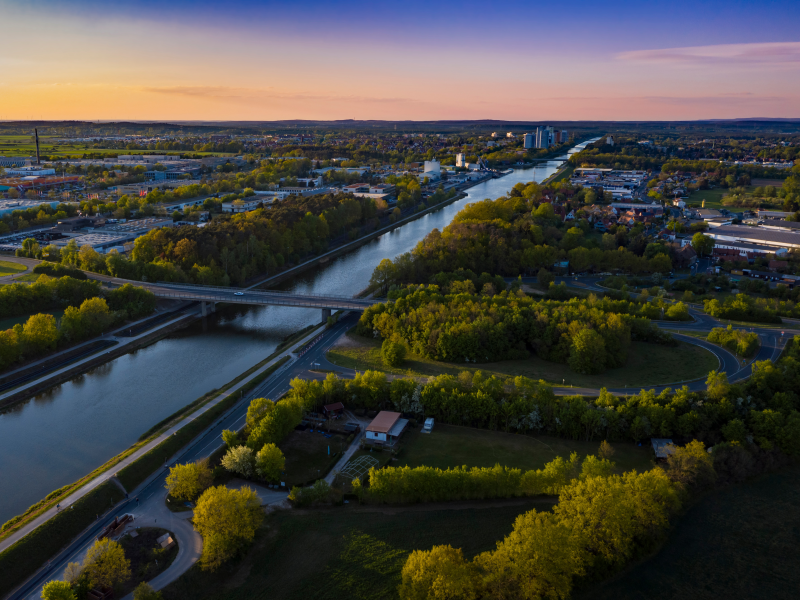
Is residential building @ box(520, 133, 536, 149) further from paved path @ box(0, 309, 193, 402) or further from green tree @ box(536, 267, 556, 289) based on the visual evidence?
paved path @ box(0, 309, 193, 402)

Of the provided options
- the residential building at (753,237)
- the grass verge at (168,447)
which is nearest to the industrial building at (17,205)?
the grass verge at (168,447)

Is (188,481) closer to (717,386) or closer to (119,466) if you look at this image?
(119,466)

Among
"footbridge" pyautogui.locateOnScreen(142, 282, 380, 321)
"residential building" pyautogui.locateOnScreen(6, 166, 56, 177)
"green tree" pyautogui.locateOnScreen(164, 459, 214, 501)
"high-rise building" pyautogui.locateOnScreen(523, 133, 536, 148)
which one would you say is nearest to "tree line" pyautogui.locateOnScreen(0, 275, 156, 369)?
"footbridge" pyautogui.locateOnScreen(142, 282, 380, 321)

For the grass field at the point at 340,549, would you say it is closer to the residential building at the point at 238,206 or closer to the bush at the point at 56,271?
the bush at the point at 56,271

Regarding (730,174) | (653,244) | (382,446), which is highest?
(730,174)

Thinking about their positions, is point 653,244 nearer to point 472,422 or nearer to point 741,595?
point 472,422

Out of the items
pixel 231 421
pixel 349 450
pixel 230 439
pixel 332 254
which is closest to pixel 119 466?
pixel 230 439

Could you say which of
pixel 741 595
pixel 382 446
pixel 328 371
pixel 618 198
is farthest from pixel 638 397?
pixel 618 198
